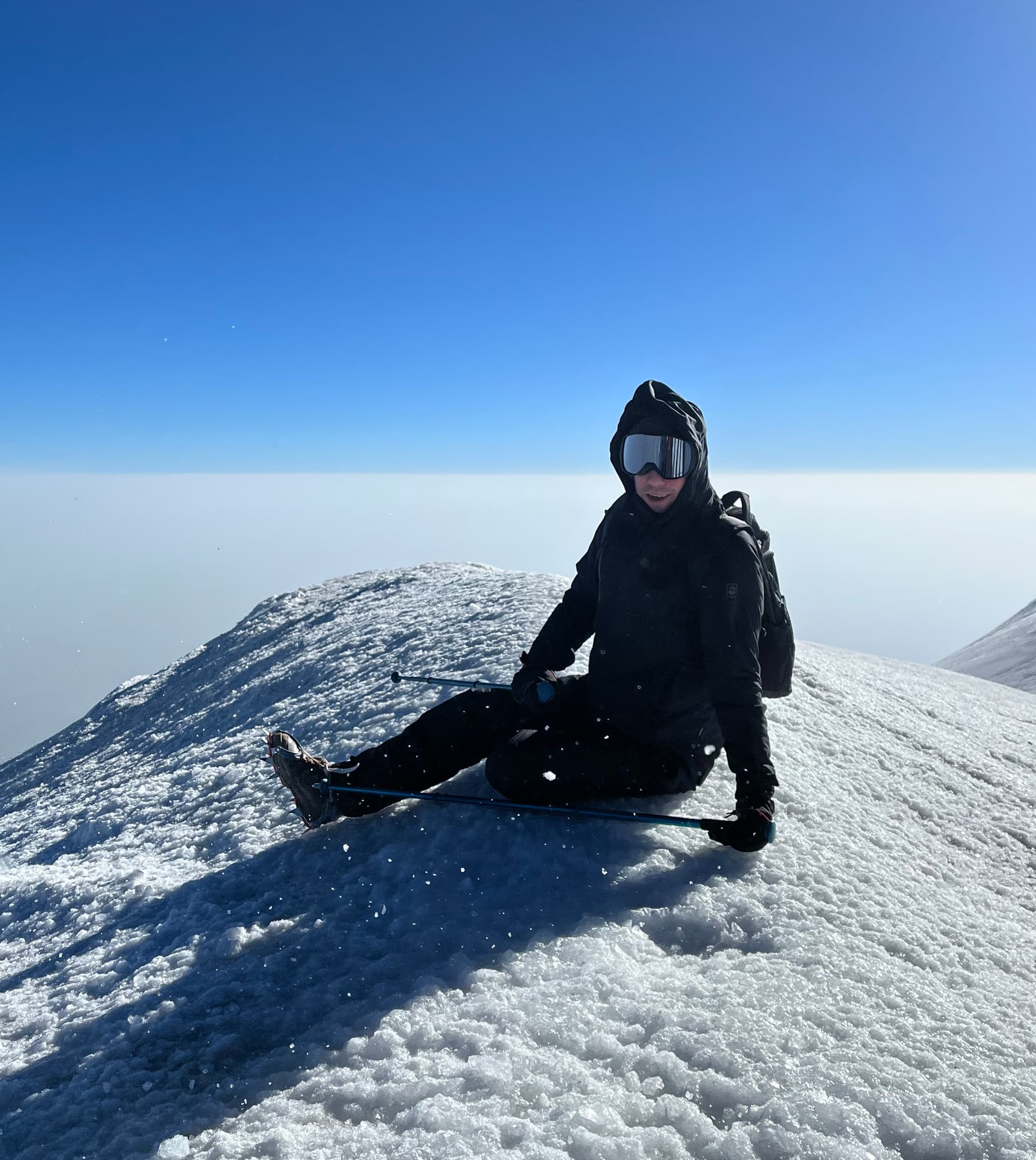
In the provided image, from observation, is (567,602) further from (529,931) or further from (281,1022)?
(281,1022)

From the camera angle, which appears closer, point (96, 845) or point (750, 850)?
point (750, 850)

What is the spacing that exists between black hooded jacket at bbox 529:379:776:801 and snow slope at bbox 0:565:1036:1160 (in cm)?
52

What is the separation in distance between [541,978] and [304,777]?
5.80ft

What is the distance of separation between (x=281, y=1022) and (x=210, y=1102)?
1.29ft

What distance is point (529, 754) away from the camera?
12.8ft

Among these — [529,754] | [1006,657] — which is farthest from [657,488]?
[1006,657]

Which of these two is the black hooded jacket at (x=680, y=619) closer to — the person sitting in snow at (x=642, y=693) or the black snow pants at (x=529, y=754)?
the person sitting in snow at (x=642, y=693)

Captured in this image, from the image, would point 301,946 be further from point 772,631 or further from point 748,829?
point 772,631

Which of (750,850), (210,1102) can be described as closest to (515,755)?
(750,850)

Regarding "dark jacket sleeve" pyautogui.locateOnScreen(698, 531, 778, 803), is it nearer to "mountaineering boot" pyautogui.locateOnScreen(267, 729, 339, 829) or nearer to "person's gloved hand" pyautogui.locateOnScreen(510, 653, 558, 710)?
"person's gloved hand" pyautogui.locateOnScreen(510, 653, 558, 710)

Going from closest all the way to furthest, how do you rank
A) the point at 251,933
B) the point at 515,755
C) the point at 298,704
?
1. the point at 251,933
2. the point at 515,755
3. the point at 298,704

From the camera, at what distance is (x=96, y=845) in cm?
546

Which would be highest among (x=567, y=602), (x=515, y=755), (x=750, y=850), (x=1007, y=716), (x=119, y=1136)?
(x=567, y=602)

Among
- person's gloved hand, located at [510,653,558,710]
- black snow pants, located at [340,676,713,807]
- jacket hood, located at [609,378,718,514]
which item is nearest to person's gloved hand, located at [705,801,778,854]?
black snow pants, located at [340,676,713,807]
